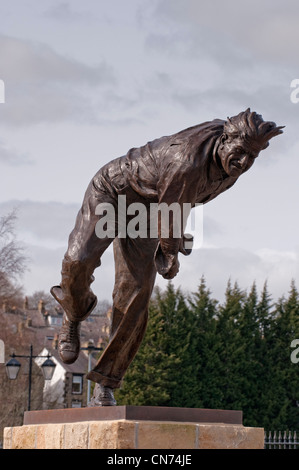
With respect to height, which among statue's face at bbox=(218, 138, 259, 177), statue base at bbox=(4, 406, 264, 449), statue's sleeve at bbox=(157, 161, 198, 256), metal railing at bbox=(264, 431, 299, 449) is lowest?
metal railing at bbox=(264, 431, 299, 449)

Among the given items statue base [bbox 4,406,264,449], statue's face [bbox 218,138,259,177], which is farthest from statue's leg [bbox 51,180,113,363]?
statue's face [bbox 218,138,259,177]

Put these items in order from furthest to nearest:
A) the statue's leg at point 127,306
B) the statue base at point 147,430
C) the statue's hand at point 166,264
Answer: the statue's leg at point 127,306 → the statue's hand at point 166,264 → the statue base at point 147,430

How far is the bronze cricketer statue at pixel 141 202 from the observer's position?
760cm

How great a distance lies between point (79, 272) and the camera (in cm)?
797

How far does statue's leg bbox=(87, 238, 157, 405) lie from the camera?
825 cm

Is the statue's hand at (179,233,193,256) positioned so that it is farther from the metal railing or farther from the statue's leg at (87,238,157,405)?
the metal railing

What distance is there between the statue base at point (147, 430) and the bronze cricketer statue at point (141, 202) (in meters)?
0.71

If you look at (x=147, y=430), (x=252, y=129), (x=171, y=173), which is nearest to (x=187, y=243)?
(x=171, y=173)

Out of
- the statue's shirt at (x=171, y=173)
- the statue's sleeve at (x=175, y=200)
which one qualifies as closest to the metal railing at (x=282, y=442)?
the statue's shirt at (x=171, y=173)

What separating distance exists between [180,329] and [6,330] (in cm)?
760

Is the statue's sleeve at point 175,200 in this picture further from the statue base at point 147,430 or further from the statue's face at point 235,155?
the statue base at point 147,430

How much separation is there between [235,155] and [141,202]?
1.13 meters

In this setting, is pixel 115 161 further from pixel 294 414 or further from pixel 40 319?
pixel 40 319

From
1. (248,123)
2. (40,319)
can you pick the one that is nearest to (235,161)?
(248,123)
